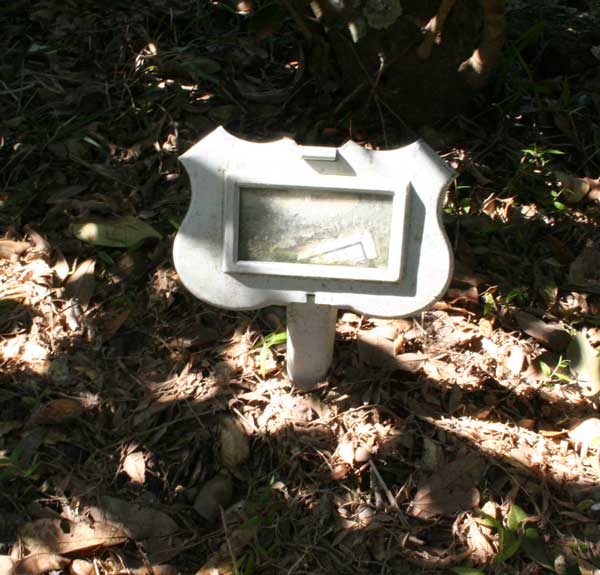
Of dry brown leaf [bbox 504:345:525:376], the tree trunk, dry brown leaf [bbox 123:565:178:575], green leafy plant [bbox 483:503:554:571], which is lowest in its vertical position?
dry brown leaf [bbox 123:565:178:575]

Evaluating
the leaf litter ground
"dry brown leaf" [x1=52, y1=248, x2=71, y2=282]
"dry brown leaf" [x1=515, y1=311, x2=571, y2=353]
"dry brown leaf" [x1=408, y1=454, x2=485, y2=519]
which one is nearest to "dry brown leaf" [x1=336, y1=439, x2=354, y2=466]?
the leaf litter ground

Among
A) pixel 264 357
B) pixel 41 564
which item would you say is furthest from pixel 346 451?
pixel 41 564

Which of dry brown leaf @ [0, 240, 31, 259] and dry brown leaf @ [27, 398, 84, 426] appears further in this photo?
dry brown leaf @ [0, 240, 31, 259]

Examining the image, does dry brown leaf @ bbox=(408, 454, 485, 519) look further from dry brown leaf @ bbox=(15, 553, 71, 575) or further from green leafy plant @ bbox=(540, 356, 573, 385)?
dry brown leaf @ bbox=(15, 553, 71, 575)

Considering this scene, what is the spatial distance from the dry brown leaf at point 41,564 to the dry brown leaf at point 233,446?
51cm

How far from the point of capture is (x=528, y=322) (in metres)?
2.64

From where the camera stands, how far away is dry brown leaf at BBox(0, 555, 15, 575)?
2.13 m

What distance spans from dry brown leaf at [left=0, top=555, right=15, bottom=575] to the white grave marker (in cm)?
98

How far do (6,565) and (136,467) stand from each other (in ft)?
1.39

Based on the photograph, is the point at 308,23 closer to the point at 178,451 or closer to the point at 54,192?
the point at 54,192

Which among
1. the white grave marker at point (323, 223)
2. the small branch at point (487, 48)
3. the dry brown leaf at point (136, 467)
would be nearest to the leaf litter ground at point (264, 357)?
the dry brown leaf at point (136, 467)

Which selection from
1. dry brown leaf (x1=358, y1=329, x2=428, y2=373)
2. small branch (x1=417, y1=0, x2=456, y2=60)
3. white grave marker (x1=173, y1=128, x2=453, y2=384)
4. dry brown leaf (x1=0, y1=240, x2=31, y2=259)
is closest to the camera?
white grave marker (x1=173, y1=128, x2=453, y2=384)

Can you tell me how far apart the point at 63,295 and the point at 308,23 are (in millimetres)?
1333

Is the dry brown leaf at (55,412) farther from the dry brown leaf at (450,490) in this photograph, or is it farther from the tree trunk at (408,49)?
the tree trunk at (408,49)
